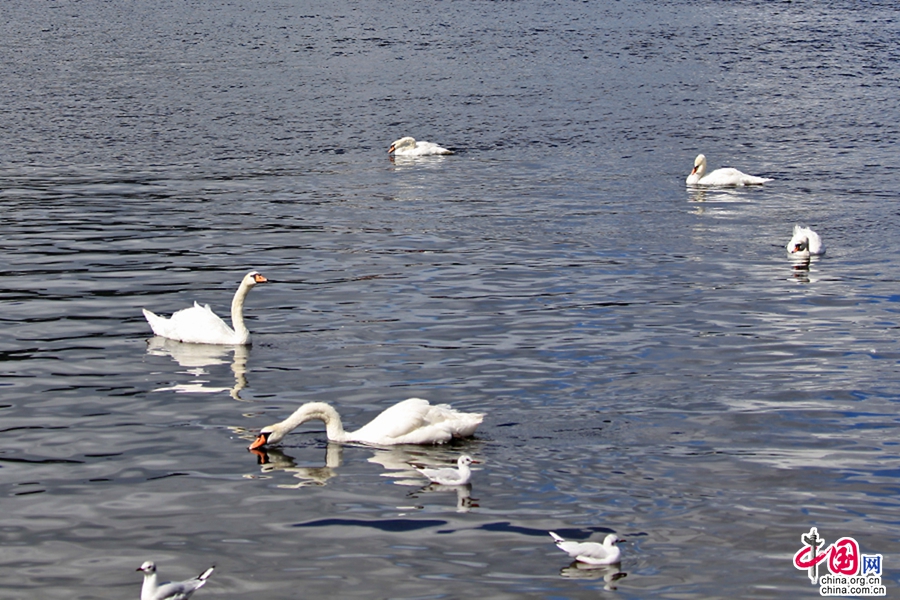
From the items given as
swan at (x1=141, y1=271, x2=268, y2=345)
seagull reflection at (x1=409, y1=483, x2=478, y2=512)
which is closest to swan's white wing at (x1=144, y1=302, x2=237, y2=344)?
swan at (x1=141, y1=271, x2=268, y2=345)

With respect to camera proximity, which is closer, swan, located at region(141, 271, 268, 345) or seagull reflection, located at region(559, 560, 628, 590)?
seagull reflection, located at region(559, 560, 628, 590)

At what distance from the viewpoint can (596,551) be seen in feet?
35.6

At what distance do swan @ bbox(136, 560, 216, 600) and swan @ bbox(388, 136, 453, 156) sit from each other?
2733 centimetres

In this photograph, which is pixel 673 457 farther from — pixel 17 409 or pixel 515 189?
pixel 515 189

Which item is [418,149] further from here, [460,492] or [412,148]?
[460,492]

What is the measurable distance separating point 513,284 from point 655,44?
47736 millimetres

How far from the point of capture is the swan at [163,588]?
9.84m

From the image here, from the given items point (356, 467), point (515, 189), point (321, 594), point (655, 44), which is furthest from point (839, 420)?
point (655, 44)

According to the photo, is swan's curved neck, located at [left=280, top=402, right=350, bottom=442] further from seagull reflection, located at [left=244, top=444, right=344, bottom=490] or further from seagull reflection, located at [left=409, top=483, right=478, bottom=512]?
seagull reflection, located at [left=409, top=483, right=478, bottom=512]

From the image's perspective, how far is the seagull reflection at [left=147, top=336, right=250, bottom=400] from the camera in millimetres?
16594

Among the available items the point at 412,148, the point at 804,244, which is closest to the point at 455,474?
the point at 804,244

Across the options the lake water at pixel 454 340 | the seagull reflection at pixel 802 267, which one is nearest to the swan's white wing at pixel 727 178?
the lake water at pixel 454 340

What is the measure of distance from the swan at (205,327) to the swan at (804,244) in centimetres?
1048

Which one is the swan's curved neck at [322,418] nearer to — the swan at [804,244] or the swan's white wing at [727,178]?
the swan at [804,244]
